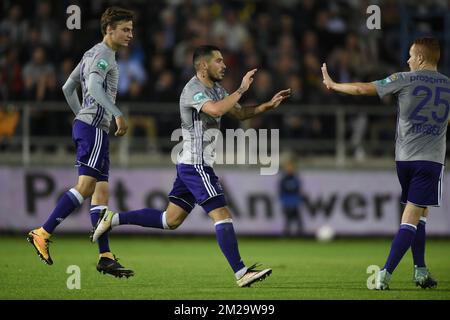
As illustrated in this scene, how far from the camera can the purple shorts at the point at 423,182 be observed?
32.7ft

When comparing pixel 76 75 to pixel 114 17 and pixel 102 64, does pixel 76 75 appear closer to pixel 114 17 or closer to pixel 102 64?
pixel 102 64

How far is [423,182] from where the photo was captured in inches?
392

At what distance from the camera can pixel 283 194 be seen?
1925 centimetres

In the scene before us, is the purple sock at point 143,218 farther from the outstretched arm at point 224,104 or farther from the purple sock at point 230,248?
the outstretched arm at point 224,104

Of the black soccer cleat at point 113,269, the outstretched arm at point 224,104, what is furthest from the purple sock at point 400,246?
the black soccer cleat at point 113,269

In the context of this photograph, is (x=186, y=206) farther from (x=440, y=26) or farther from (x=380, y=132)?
(x=440, y=26)

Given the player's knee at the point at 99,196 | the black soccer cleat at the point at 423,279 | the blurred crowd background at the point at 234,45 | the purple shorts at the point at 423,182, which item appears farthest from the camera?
the blurred crowd background at the point at 234,45

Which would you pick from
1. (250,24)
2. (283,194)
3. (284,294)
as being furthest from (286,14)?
(284,294)

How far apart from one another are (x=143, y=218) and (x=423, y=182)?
9.30 feet

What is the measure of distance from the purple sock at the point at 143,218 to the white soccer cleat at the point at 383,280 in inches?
88.6

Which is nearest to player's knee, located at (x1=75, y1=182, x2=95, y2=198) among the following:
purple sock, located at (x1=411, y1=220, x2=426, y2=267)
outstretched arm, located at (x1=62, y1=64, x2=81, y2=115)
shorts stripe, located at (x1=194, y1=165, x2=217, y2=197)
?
outstretched arm, located at (x1=62, y1=64, x2=81, y2=115)

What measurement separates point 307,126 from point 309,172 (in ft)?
2.92

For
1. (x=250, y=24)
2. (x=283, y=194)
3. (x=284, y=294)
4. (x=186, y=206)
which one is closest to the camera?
(x=284, y=294)

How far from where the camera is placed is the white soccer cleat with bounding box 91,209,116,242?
1069cm
